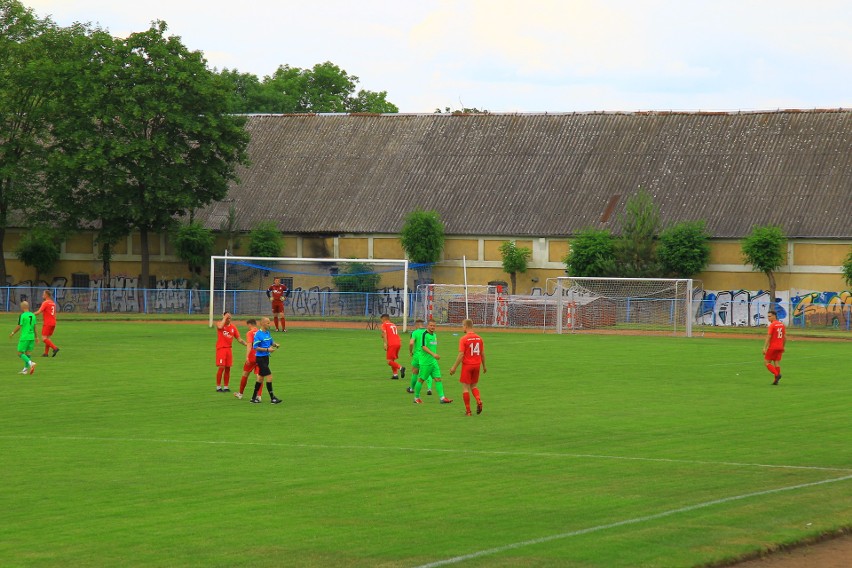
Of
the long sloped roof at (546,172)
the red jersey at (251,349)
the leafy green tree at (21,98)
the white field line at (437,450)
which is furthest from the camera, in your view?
the leafy green tree at (21,98)

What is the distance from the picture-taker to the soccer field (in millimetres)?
12773

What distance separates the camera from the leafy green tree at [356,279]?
63750mm

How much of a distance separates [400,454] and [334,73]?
8938cm

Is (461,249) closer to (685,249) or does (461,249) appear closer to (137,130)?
(685,249)

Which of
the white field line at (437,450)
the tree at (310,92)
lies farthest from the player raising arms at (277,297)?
the tree at (310,92)

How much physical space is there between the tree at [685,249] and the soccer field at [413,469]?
28.6m

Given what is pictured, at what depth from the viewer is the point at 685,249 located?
62281 millimetres

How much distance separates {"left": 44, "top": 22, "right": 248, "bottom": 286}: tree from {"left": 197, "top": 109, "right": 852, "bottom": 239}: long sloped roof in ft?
22.3

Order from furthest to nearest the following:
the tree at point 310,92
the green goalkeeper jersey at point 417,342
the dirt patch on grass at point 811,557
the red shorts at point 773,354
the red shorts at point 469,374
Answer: the tree at point 310,92
the red shorts at point 773,354
the green goalkeeper jersey at point 417,342
the red shorts at point 469,374
the dirt patch on grass at point 811,557

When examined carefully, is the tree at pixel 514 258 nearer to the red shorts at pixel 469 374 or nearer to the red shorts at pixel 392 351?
the red shorts at pixel 392 351

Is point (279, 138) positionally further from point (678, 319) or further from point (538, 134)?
point (678, 319)

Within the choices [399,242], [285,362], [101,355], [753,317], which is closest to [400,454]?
[285,362]

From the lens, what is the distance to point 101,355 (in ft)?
126

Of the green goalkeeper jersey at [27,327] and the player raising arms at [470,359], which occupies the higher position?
the green goalkeeper jersey at [27,327]
